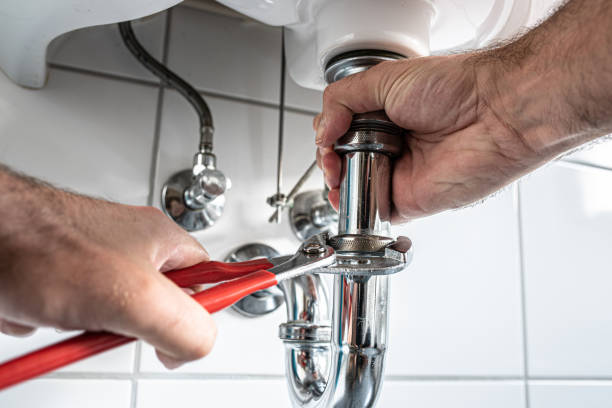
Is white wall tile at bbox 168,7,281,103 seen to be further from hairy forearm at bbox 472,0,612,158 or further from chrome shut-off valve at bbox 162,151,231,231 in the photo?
hairy forearm at bbox 472,0,612,158

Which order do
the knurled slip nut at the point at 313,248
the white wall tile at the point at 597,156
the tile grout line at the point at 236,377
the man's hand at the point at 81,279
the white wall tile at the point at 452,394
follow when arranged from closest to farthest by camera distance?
the man's hand at the point at 81,279 → the knurled slip nut at the point at 313,248 → the tile grout line at the point at 236,377 → the white wall tile at the point at 452,394 → the white wall tile at the point at 597,156

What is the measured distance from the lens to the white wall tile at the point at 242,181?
19.8 inches

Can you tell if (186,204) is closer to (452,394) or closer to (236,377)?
(236,377)

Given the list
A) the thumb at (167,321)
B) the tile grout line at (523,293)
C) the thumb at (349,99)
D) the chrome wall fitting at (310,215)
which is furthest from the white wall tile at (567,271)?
the thumb at (167,321)

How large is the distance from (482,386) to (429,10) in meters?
0.43

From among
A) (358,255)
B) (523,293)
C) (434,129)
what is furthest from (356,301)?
(523,293)

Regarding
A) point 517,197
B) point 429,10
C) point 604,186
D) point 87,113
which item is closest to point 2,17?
point 87,113

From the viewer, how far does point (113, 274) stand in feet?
0.68

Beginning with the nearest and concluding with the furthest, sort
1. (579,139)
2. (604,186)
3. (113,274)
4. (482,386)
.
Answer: (113,274) < (579,139) < (482,386) < (604,186)

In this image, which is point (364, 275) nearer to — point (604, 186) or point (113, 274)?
point (113, 274)

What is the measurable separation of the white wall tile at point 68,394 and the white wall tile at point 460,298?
279 millimetres

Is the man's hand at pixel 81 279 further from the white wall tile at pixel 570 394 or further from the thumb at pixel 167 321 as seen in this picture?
the white wall tile at pixel 570 394

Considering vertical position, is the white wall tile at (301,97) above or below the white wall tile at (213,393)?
above

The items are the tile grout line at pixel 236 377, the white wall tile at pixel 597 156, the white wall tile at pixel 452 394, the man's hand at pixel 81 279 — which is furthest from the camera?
the white wall tile at pixel 597 156
